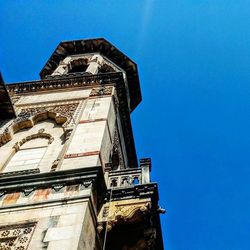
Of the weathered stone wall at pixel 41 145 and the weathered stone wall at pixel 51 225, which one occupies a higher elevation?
the weathered stone wall at pixel 41 145

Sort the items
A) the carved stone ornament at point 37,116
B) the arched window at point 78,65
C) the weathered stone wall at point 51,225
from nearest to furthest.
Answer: the weathered stone wall at point 51,225 < the carved stone ornament at point 37,116 < the arched window at point 78,65

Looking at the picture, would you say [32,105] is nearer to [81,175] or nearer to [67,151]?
[67,151]

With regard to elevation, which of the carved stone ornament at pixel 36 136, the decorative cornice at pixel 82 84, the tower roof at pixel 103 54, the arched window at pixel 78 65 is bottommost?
the carved stone ornament at pixel 36 136

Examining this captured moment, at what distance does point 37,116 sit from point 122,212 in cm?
592

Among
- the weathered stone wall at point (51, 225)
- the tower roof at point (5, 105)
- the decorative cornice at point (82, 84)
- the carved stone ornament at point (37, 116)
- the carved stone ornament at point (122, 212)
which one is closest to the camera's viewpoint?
the weathered stone wall at point (51, 225)

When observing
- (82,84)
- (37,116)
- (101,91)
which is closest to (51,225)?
(37,116)

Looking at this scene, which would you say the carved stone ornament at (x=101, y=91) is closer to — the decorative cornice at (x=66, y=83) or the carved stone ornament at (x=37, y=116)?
the decorative cornice at (x=66, y=83)

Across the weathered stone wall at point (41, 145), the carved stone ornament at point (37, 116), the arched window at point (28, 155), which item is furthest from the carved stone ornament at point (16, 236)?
the carved stone ornament at point (37, 116)

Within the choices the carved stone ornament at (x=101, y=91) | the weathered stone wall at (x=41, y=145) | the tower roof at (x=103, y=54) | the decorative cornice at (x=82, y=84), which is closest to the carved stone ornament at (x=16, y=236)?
the weathered stone wall at (x=41, y=145)

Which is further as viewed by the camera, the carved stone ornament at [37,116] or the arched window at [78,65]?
the arched window at [78,65]

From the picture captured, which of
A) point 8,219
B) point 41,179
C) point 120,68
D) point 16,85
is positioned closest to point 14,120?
point 16,85

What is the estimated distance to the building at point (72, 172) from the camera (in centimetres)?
789

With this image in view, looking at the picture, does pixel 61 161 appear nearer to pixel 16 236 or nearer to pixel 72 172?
pixel 72 172

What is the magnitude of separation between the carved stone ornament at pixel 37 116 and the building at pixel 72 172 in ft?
0.10
